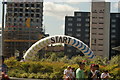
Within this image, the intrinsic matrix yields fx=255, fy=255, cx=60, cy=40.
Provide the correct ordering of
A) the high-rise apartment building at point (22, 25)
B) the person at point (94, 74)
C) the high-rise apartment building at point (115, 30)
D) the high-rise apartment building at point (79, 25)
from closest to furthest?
the person at point (94, 74), the high-rise apartment building at point (22, 25), the high-rise apartment building at point (115, 30), the high-rise apartment building at point (79, 25)

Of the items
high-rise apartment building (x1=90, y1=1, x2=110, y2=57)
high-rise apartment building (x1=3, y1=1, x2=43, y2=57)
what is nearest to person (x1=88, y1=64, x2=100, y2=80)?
high-rise apartment building (x1=3, y1=1, x2=43, y2=57)

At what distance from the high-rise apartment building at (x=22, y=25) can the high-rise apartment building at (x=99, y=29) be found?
43.4 feet

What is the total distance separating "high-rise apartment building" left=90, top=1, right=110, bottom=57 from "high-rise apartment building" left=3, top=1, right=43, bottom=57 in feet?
43.4

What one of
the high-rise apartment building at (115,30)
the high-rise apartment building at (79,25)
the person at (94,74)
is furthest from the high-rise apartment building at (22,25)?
the person at (94,74)

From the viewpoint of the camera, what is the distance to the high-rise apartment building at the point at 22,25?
60.2 metres

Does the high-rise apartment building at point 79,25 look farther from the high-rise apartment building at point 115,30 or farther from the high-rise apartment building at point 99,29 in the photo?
the high-rise apartment building at point 99,29

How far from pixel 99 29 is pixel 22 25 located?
19.4 metres

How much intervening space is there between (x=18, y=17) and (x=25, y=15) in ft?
6.21

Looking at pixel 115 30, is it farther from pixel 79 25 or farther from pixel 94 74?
pixel 94 74

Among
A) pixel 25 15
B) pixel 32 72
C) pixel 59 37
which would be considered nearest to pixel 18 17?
pixel 25 15

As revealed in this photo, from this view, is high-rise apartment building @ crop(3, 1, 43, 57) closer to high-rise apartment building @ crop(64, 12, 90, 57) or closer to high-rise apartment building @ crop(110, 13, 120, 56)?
high-rise apartment building @ crop(64, 12, 90, 57)

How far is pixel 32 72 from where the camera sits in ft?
47.9

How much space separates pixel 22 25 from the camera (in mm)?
64812

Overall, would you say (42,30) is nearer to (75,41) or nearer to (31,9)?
(31,9)
